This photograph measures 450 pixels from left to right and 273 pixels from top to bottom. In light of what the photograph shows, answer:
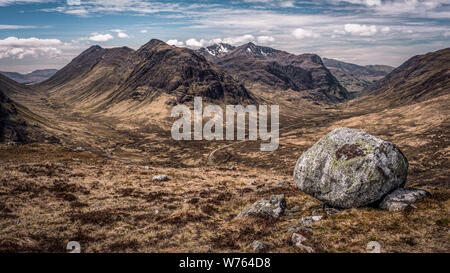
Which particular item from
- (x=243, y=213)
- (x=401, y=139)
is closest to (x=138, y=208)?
(x=243, y=213)

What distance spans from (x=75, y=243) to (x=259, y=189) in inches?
1028

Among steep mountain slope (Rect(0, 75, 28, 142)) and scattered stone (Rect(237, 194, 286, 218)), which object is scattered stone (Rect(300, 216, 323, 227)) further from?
steep mountain slope (Rect(0, 75, 28, 142))

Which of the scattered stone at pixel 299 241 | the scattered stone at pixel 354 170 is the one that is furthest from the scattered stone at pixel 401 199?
the scattered stone at pixel 299 241

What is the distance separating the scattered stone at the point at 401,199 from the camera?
20281 millimetres

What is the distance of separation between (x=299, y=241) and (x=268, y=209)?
7329mm

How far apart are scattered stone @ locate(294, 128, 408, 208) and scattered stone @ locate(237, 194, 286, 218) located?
11.1 feet

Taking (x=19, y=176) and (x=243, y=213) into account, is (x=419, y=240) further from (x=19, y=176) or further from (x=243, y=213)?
(x=19, y=176)

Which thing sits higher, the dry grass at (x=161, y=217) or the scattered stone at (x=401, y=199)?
the scattered stone at (x=401, y=199)

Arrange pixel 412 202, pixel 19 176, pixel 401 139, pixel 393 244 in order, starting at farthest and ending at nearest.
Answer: pixel 401 139 < pixel 19 176 < pixel 412 202 < pixel 393 244

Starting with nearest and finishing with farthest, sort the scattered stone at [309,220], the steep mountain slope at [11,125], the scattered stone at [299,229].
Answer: the scattered stone at [299,229] < the scattered stone at [309,220] < the steep mountain slope at [11,125]

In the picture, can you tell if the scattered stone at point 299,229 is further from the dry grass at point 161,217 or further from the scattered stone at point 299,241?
the scattered stone at point 299,241

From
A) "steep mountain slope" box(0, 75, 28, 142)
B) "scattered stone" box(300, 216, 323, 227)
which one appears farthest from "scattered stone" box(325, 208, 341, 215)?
"steep mountain slope" box(0, 75, 28, 142)

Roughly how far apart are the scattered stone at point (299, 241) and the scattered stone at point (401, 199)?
890 centimetres
